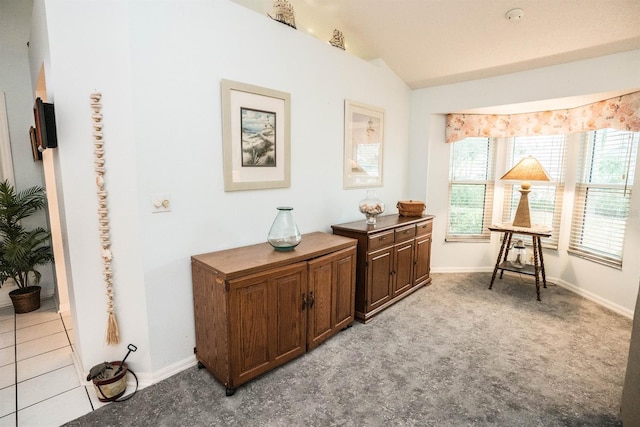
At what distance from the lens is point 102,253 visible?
1922 mm

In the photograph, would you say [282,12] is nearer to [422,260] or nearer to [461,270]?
[422,260]

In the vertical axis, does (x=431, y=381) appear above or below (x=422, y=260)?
below

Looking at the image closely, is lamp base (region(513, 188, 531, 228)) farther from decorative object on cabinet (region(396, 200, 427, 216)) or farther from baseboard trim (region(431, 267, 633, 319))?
decorative object on cabinet (region(396, 200, 427, 216))

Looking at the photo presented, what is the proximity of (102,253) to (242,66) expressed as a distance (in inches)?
62.2

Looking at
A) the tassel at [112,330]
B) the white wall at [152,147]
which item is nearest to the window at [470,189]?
the white wall at [152,147]

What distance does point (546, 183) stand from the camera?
3920mm

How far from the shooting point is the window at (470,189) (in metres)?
4.22

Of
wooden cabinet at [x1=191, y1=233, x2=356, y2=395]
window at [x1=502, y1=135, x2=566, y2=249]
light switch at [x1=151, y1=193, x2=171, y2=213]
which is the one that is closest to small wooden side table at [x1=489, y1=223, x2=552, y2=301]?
window at [x1=502, y1=135, x2=566, y2=249]

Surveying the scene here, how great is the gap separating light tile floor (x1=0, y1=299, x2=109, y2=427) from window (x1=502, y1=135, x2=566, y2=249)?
15.5 ft

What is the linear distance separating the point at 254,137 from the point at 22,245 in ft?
7.96

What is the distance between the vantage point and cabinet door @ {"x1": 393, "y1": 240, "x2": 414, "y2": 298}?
322 centimetres

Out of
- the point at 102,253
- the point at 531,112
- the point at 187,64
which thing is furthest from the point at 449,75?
the point at 102,253

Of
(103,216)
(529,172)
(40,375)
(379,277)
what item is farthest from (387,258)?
(40,375)

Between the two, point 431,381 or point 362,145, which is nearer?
point 431,381
